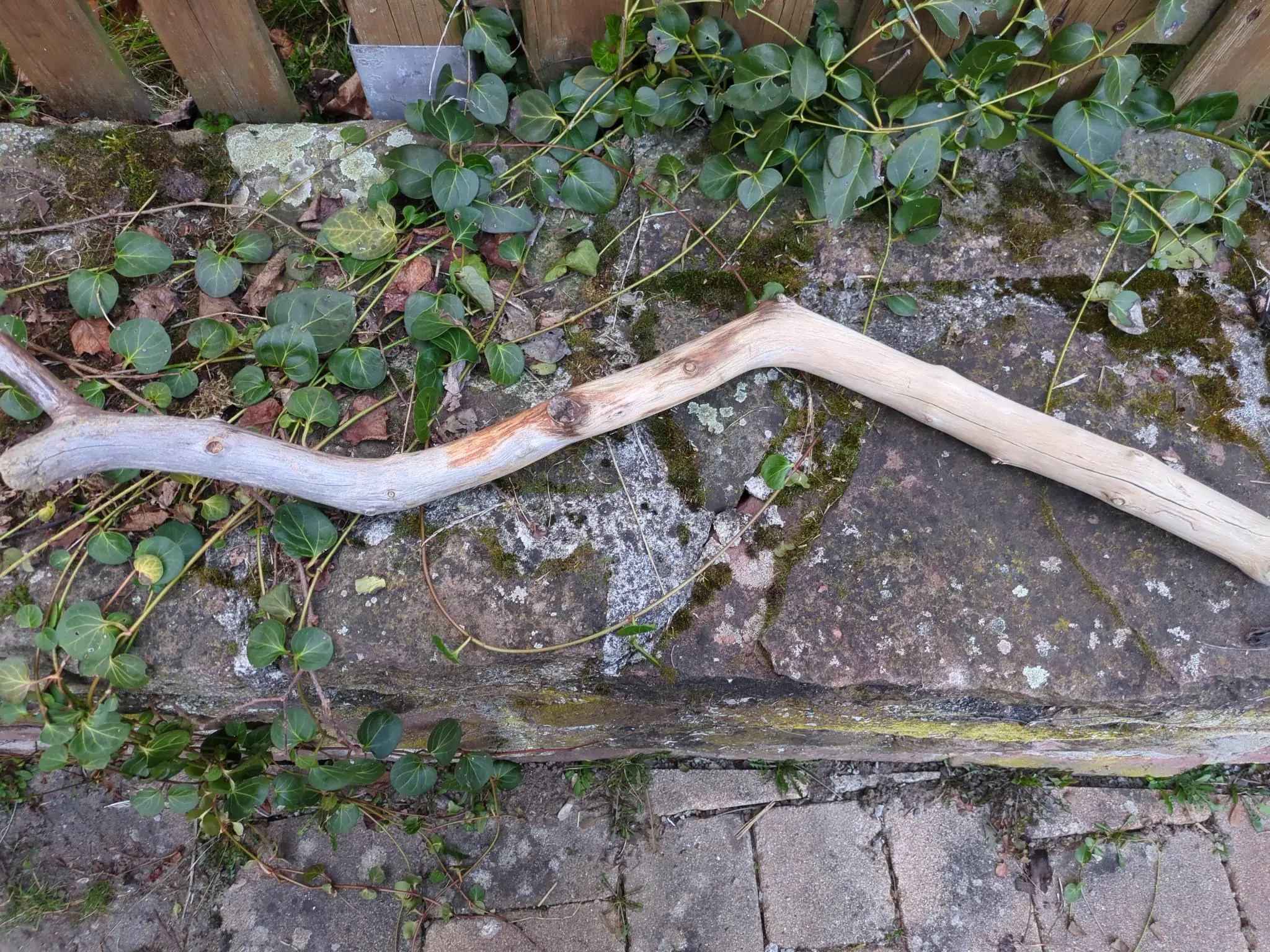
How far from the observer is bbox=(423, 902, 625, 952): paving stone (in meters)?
2.27

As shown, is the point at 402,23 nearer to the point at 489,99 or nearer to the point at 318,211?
the point at 489,99

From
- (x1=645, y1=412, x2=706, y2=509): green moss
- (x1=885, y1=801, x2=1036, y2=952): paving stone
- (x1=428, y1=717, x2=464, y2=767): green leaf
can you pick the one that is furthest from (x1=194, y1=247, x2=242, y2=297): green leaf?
(x1=885, y1=801, x2=1036, y2=952): paving stone

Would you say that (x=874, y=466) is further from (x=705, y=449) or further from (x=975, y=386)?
(x=705, y=449)

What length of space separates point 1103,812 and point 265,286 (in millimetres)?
2983

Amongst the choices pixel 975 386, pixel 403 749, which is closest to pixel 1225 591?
pixel 975 386

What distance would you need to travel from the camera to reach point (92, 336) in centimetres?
187

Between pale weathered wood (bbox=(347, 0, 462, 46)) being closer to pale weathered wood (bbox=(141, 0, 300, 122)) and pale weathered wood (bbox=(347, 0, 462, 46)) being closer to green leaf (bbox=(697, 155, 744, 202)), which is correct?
pale weathered wood (bbox=(141, 0, 300, 122))

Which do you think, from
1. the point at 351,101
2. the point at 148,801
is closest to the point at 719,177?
the point at 351,101

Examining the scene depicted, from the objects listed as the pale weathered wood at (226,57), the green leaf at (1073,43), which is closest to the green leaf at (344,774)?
the pale weathered wood at (226,57)

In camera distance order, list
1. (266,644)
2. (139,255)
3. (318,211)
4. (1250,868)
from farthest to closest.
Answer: (1250,868), (318,211), (139,255), (266,644)

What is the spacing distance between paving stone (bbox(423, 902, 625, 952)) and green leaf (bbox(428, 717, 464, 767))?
748 millimetres

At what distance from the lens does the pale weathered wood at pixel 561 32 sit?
1.87m

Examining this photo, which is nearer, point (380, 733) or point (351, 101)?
point (380, 733)

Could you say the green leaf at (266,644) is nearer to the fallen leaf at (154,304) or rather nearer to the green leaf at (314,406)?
the green leaf at (314,406)
